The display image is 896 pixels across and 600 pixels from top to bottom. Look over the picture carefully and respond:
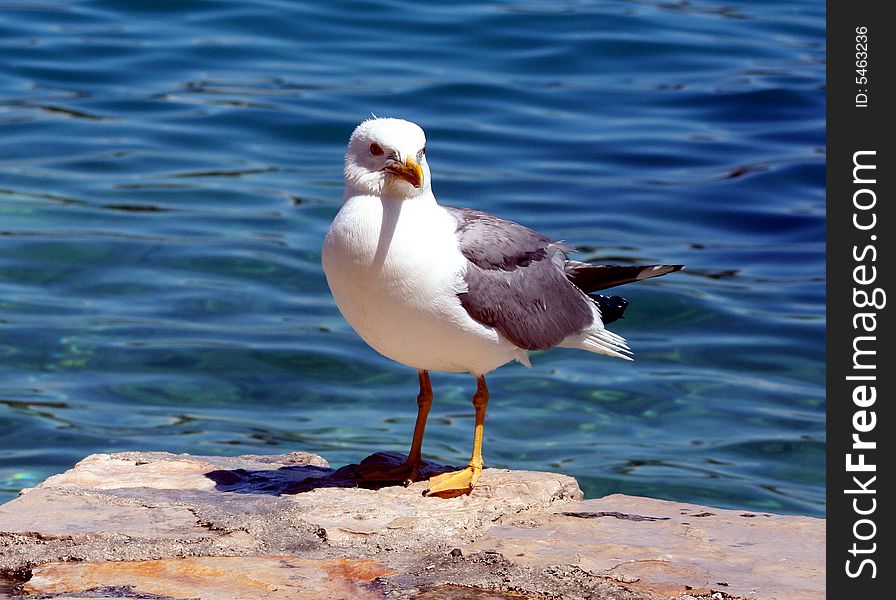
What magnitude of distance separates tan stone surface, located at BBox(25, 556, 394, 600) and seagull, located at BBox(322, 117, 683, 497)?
3.27 ft

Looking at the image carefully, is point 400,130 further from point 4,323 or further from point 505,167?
point 505,167

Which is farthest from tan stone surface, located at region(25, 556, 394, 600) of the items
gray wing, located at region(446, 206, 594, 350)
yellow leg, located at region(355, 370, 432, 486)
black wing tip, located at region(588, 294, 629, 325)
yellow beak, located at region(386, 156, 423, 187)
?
black wing tip, located at region(588, 294, 629, 325)

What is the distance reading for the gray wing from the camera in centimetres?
577

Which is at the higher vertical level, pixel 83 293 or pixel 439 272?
pixel 439 272

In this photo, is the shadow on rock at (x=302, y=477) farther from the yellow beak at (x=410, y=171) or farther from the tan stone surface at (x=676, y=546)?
the yellow beak at (x=410, y=171)

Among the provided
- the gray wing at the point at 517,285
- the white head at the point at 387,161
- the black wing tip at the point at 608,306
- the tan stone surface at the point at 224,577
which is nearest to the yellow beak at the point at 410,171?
the white head at the point at 387,161

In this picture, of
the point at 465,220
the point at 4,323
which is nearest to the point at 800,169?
the point at 4,323

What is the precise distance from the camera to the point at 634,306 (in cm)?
1162

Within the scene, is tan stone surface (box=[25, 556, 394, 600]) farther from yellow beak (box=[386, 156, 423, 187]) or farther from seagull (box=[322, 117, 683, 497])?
yellow beak (box=[386, 156, 423, 187])

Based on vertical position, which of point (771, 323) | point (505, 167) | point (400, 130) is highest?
point (400, 130)

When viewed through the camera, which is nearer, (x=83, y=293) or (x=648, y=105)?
(x=83, y=293)

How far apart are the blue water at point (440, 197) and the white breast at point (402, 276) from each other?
131 inches

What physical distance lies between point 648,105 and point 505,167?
2.84 meters

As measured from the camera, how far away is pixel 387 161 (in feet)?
18.0
